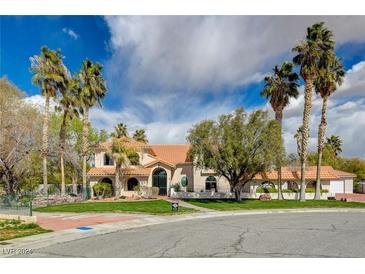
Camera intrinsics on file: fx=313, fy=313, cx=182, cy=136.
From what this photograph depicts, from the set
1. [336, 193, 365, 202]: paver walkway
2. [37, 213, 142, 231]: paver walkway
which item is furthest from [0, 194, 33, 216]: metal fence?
[336, 193, 365, 202]: paver walkway

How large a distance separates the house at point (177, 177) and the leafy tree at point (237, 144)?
6931mm

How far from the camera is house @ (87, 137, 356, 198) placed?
37.9 m

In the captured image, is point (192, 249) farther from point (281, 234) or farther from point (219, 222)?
point (219, 222)

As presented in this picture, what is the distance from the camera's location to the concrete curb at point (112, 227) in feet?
42.1

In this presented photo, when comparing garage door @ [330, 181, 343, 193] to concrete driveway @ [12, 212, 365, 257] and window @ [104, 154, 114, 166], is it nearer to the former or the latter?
concrete driveway @ [12, 212, 365, 257]

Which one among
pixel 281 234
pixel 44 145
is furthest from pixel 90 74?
pixel 281 234

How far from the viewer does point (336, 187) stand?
42219 millimetres

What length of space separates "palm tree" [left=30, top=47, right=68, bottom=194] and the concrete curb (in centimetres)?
1686

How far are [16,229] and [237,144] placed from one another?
19197 millimetres

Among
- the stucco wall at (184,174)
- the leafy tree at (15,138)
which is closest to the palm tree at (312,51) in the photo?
the stucco wall at (184,174)

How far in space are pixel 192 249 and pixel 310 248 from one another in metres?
4.50

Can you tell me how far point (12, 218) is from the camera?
19266 millimetres

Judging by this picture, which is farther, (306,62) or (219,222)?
(306,62)

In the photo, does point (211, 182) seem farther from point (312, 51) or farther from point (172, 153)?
point (312, 51)
